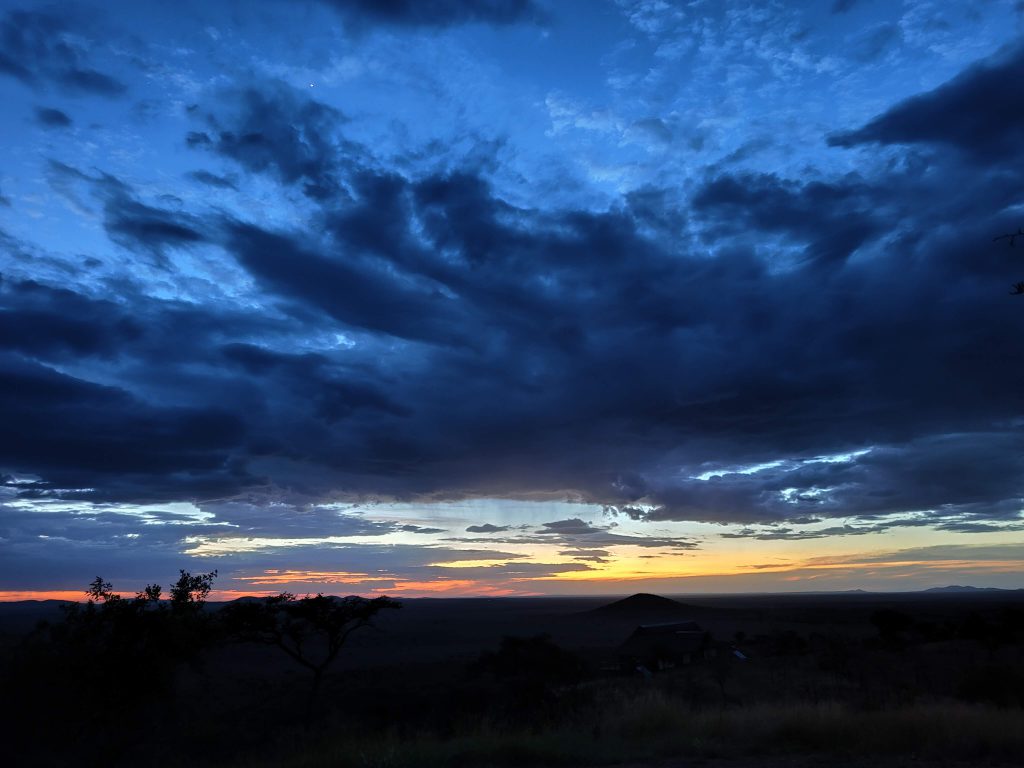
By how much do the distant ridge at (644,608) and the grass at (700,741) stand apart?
143m

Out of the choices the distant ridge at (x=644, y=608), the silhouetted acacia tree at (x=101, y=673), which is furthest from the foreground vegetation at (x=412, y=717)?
the distant ridge at (x=644, y=608)

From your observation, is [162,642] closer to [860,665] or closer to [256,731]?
[256,731]

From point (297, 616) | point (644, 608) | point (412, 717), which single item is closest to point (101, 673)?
point (412, 717)

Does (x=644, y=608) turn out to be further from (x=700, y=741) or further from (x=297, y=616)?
(x=700, y=741)

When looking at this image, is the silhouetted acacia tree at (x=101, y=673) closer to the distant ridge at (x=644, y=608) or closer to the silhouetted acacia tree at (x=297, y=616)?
the silhouetted acacia tree at (x=297, y=616)

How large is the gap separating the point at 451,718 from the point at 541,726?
498cm

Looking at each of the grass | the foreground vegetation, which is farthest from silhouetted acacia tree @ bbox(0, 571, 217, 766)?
the grass

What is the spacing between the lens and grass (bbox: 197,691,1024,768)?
15.0m

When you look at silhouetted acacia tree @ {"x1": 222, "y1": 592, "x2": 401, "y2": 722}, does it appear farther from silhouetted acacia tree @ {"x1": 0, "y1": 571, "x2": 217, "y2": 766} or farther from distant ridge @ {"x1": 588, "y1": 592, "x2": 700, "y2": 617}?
distant ridge @ {"x1": 588, "y1": 592, "x2": 700, "y2": 617}

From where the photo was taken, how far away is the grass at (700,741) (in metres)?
15.0

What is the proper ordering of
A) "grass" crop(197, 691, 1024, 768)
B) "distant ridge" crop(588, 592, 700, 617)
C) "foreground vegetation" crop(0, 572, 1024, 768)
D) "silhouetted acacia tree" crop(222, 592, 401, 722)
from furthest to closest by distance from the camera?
"distant ridge" crop(588, 592, 700, 617)
"silhouetted acacia tree" crop(222, 592, 401, 722)
"foreground vegetation" crop(0, 572, 1024, 768)
"grass" crop(197, 691, 1024, 768)

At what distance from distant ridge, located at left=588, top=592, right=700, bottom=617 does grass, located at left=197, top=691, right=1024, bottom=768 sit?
142817 mm

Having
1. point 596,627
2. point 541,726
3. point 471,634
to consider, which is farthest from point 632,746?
point 596,627

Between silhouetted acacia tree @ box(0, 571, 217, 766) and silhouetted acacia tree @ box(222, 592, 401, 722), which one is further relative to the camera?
silhouetted acacia tree @ box(222, 592, 401, 722)
